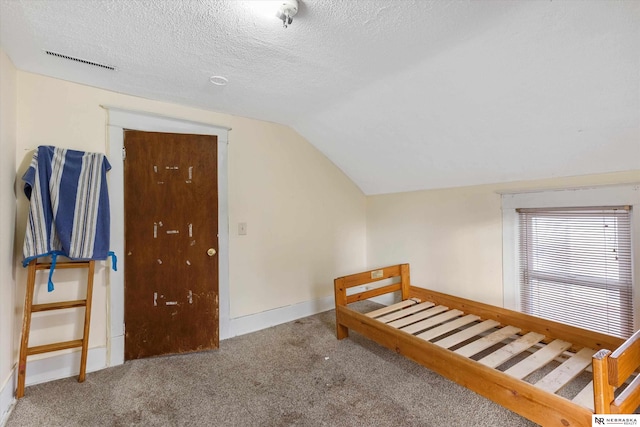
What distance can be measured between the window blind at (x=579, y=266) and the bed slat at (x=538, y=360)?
360mm

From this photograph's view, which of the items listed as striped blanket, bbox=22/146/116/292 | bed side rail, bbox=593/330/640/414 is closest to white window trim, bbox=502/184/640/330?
bed side rail, bbox=593/330/640/414

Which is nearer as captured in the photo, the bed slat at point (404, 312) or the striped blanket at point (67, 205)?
the striped blanket at point (67, 205)

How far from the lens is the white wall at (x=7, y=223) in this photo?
1688 mm

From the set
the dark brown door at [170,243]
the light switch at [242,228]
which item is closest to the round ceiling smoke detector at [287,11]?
the dark brown door at [170,243]

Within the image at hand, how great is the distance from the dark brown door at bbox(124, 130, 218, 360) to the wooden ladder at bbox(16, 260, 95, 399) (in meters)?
0.27

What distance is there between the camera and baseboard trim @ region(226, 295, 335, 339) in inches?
108

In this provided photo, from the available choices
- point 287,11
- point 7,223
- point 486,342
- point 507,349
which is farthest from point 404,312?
point 7,223

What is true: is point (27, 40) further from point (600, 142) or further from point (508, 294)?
point (508, 294)

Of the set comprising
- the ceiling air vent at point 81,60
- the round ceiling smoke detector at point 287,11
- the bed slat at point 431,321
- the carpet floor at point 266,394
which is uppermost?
the ceiling air vent at point 81,60

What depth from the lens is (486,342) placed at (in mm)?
1975

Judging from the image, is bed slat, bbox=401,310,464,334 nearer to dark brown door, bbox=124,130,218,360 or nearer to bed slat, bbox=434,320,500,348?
bed slat, bbox=434,320,500,348

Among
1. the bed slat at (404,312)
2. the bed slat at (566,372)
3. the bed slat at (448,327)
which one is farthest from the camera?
the bed slat at (404,312)

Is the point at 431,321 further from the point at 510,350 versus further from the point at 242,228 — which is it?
the point at 242,228
